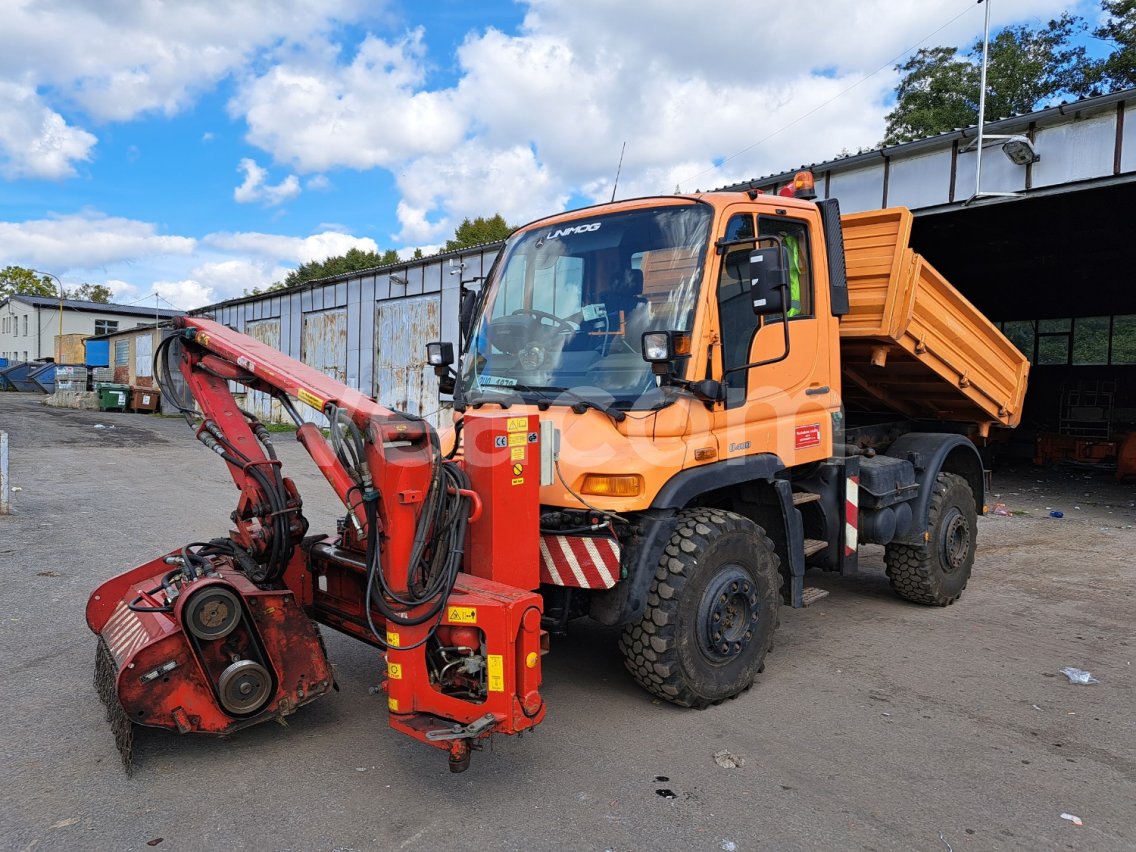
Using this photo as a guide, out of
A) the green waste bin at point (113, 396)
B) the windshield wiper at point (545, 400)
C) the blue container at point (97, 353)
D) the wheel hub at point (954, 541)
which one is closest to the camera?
the windshield wiper at point (545, 400)

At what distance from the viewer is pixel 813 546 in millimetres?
5184

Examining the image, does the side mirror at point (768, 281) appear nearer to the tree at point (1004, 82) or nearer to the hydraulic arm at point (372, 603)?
the hydraulic arm at point (372, 603)

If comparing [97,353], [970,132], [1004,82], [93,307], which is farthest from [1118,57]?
[93,307]

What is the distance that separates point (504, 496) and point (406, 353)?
54.9 ft

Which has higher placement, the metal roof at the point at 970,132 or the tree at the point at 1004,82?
the tree at the point at 1004,82

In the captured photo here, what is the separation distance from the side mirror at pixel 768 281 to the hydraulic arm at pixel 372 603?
4.18ft

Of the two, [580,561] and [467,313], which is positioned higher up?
[467,313]

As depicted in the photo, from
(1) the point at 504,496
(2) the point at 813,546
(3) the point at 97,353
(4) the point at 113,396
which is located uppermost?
(3) the point at 97,353

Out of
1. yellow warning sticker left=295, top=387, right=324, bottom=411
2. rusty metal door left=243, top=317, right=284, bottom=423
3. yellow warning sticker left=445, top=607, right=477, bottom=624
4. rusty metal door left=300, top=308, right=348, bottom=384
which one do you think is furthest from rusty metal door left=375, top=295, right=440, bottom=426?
yellow warning sticker left=445, top=607, right=477, bottom=624

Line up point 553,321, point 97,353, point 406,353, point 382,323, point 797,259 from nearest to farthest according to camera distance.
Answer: point 553,321
point 797,259
point 406,353
point 382,323
point 97,353

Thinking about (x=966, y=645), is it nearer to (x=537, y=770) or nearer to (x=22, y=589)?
(x=537, y=770)

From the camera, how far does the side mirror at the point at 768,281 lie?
377 centimetres

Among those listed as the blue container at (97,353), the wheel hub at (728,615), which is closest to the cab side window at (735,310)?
the wheel hub at (728,615)

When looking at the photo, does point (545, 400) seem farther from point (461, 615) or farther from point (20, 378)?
point (20, 378)
